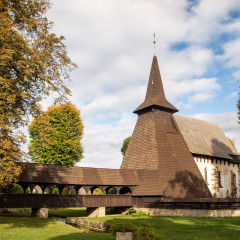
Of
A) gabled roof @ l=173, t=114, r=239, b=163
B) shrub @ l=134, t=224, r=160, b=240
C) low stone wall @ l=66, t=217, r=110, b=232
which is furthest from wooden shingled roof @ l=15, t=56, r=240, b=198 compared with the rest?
shrub @ l=134, t=224, r=160, b=240

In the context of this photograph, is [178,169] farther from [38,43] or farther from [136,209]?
[38,43]

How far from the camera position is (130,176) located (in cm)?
2792

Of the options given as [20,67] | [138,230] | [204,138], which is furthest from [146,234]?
[204,138]

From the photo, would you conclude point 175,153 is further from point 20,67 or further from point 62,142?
point 20,67

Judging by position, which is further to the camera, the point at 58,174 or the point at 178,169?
the point at 178,169

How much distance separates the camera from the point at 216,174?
34.8 metres

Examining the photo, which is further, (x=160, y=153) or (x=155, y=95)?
(x=155, y=95)

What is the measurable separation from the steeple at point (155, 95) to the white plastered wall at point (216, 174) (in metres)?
7.30

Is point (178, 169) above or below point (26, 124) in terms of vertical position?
below

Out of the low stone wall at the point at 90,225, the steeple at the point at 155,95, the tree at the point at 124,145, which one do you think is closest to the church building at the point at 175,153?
the steeple at the point at 155,95

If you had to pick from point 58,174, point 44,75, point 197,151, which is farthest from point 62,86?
point 197,151

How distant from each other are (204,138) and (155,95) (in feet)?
31.7

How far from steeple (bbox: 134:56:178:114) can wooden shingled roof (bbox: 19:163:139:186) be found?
784 cm

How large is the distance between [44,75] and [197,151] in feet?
77.9
